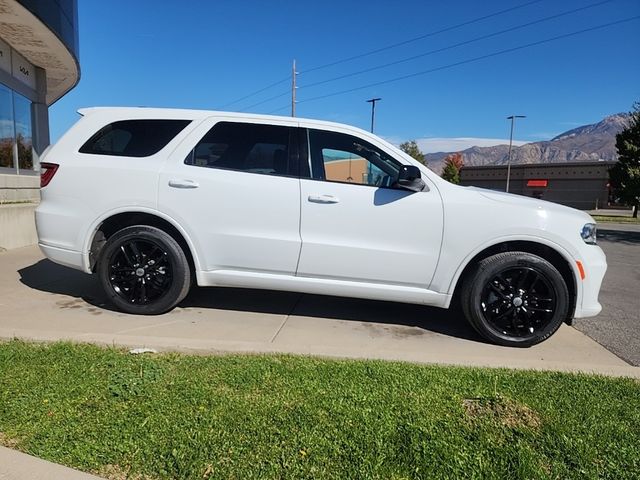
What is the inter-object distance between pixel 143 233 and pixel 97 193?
0.60 metres

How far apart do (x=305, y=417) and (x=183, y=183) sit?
2.56m

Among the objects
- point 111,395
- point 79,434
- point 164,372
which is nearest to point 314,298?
point 164,372

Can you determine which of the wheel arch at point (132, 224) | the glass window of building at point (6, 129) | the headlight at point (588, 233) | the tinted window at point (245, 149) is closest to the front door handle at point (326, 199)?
the tinted window at point (245, 149)

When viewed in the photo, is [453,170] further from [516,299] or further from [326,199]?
[326,199]

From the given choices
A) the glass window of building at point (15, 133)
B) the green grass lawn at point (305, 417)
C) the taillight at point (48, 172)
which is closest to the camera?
the green grass lawn at point (305, 417)

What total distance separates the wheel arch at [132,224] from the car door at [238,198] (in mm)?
76

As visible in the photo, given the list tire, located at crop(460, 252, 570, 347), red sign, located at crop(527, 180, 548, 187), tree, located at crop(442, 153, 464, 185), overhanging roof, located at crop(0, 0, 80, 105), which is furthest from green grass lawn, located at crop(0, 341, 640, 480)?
tree, located at crop(442, 153, 464, 185)

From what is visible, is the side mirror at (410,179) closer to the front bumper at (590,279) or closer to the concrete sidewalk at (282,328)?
the concrete sidewalk at (282,328)

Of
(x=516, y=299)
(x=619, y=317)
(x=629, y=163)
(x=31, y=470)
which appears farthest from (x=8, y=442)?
(x=629, y=163)

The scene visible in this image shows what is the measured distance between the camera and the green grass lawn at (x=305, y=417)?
90.3 inches

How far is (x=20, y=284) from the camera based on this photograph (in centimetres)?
558

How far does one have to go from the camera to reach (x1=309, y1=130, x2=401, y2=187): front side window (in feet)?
14.2

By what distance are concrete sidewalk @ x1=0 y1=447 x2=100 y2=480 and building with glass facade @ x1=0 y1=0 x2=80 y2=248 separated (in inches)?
264

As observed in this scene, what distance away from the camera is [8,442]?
238 cm
